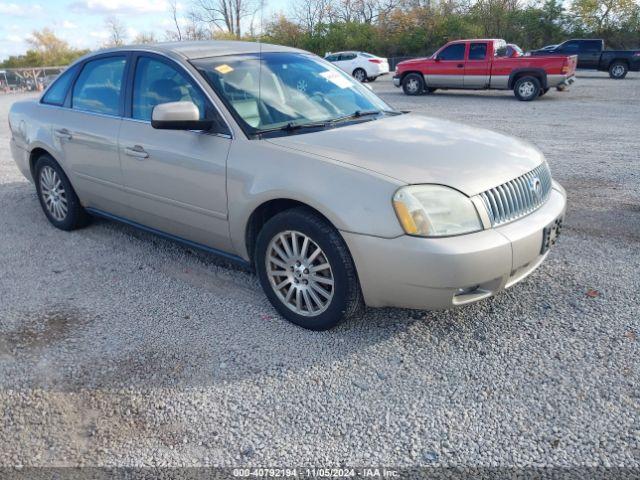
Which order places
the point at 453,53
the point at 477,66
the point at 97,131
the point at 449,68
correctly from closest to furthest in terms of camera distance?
the point at 97,131
the point at 477,66
the point at 453,53
the point at 449,68

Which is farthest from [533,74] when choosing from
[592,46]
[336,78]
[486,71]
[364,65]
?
[336,78]

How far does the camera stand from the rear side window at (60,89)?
16.6ft

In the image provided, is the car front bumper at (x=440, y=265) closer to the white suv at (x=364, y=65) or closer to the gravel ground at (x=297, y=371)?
the gravel ground at (x=297, y=371)

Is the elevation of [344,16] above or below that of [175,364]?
above

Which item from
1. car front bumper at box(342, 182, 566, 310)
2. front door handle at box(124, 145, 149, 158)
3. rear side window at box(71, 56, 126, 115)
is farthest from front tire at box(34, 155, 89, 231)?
car front bumper at box(342, 182, 566, 310)

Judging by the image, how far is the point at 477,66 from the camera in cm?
1680

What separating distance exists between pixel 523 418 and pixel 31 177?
16.8 ft

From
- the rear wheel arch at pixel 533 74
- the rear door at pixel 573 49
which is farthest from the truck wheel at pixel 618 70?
the rear wheel arch at pixel 533 74

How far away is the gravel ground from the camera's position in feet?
8.04

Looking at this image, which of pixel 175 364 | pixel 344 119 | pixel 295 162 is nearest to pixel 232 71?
pixel 344 119

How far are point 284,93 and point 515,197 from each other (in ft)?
5.64

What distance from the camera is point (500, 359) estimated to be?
9.96 ft

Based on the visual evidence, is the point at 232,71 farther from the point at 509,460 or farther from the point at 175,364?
the point at 509,460

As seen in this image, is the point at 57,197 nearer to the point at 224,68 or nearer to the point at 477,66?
the point at 224,68
